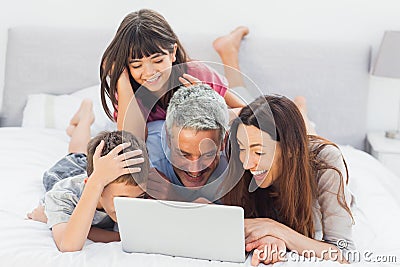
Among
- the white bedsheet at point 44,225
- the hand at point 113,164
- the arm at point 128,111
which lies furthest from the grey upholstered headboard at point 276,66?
the hand at point 113,164

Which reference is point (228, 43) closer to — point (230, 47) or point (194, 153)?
point (230, 47)

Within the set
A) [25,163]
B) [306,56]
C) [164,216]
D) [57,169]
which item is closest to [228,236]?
[164,216]

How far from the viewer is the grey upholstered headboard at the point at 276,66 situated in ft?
9.23

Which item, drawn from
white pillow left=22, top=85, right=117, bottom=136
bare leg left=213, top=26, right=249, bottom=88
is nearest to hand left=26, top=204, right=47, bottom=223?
white pillow left=22, top=85, right=117, bottom=136

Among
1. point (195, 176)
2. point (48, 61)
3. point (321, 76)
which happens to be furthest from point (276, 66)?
point (195, 176)

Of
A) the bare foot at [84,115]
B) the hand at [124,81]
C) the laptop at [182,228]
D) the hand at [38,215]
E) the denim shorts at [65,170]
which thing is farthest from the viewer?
the bare foot at [84,115]

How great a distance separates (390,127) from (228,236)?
5.80ft

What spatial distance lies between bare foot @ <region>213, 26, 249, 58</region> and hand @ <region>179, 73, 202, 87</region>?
1.44 meters

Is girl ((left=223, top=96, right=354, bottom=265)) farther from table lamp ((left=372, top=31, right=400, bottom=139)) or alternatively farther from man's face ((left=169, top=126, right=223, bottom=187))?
A: table lamp ((left=372, top=31, right=400, bottom=139))

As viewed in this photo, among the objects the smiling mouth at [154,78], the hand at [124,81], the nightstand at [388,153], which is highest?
the smiling mouth at [154,78]

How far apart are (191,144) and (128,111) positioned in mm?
265

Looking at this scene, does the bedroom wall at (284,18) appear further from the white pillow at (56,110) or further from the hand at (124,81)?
the hand at (124,81)

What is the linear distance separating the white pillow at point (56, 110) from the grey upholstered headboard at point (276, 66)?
0.13 meters

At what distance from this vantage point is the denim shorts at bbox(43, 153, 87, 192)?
200 centimetres
